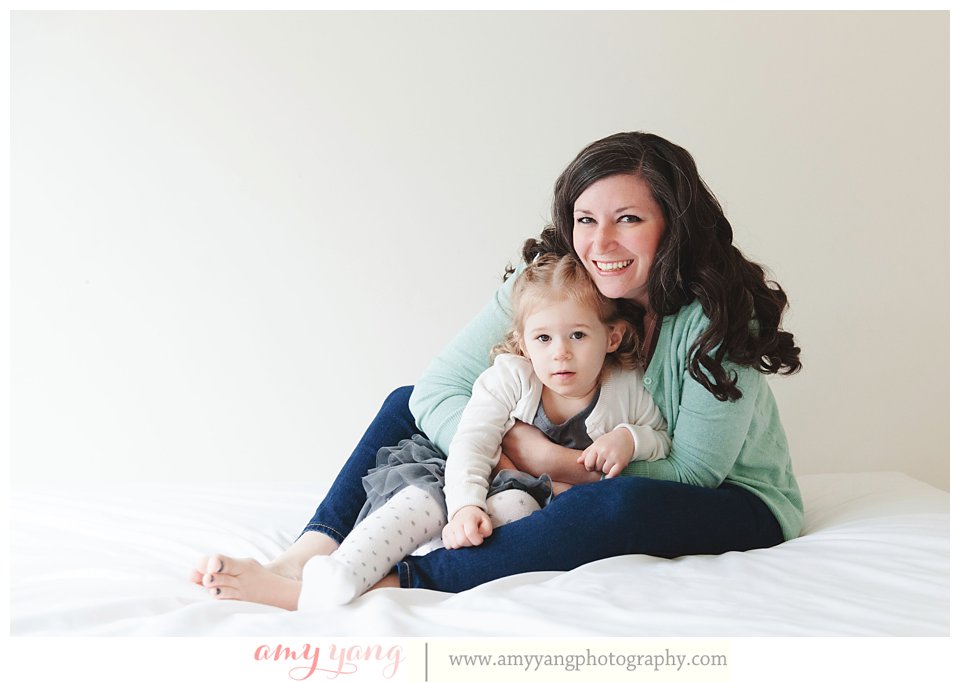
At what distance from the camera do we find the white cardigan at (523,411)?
1.46 metres

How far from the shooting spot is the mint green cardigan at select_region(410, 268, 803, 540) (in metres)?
1.46

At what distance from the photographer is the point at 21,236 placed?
8.54ft

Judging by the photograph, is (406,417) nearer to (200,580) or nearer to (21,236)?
(200,580)

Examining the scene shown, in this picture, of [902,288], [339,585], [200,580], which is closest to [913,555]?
[339,585]

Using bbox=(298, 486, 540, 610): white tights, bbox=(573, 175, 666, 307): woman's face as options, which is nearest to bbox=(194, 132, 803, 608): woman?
bbox=(573, 175, 666, 307): woman's face

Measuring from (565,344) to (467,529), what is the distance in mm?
354

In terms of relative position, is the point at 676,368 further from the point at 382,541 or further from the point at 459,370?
the point at 382,541

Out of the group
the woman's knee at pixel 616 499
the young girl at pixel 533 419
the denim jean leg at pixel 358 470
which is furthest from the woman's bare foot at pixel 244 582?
the woman's knee at pixel 616 499

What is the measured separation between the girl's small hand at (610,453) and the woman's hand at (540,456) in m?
0.03

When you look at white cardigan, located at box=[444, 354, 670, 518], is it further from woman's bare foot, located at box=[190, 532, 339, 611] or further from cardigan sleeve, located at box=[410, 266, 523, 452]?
woman's bare foot, located at box=[190, 532, 339, 611]

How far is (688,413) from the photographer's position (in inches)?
57.9

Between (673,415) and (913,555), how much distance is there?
417 millimetres

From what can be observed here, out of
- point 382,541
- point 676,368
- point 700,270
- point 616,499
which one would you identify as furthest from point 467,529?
point 700,270

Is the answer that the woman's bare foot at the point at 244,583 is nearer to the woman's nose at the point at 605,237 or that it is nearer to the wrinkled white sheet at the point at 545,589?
the wrinkled white sheet at the point at 545,589
